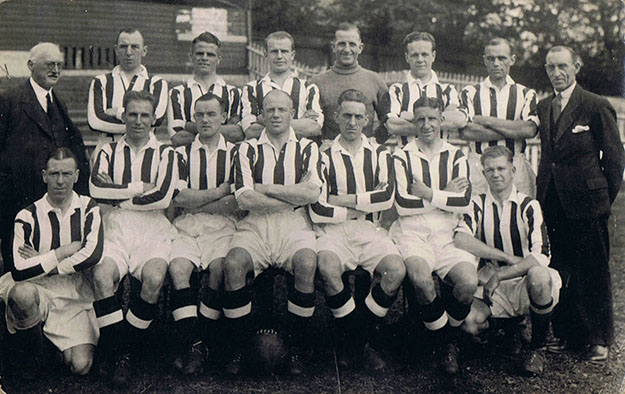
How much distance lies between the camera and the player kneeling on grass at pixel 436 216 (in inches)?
143

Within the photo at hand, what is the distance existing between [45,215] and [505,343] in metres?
3.07

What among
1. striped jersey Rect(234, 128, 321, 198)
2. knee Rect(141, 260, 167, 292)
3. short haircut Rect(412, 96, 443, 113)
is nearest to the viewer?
knee Rect(141, 260, 167, 292)

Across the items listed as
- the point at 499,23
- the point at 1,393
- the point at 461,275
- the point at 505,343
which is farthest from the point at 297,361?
the point at 499,23

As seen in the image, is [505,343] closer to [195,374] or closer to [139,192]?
[195,374]

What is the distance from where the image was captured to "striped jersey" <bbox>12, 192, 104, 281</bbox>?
11.5 feet

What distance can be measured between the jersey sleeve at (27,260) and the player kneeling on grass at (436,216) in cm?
217

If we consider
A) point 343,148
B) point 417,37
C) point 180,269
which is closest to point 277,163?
point 343,148

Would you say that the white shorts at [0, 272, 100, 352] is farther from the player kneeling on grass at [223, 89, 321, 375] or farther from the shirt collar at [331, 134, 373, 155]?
the shirt collar at [331, 134, 373, 155]

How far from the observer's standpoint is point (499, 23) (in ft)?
13.5

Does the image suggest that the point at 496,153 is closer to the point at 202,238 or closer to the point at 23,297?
the point at 202,238

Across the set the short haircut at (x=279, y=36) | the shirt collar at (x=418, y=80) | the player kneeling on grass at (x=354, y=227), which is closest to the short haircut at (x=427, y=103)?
the shirt collar at (x=418, y=80)

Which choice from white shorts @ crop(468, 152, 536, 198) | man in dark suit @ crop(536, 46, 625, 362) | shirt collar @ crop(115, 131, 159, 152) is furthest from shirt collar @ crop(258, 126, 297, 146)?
man in dark suit @ crop(536, 46, 625, 362)

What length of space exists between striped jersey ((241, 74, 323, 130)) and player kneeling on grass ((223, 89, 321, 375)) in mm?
249

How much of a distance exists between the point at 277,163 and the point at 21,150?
5.48 ft
